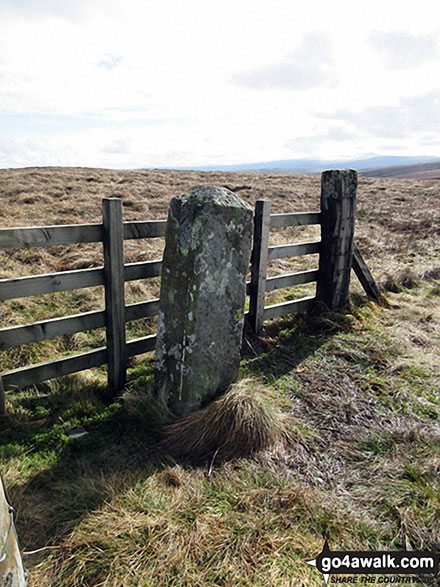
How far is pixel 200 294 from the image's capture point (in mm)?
3924

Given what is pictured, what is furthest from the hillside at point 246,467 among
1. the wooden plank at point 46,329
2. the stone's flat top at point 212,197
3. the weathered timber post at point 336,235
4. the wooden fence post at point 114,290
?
the stone's flat top at point 212,197

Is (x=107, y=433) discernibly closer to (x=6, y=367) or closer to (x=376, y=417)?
(x=6, y=367)

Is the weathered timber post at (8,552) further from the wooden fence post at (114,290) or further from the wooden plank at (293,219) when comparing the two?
the wooden plank at (293,219)

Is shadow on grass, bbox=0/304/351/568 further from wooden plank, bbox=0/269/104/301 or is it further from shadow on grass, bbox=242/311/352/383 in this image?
wooden plank, bbox=0/269/104/301

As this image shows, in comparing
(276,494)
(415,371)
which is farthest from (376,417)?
(276,494)

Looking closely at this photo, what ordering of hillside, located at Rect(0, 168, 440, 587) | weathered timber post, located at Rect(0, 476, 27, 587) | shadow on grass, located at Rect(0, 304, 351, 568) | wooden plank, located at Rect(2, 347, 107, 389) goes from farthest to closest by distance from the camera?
wooden plank, located at Rect(2, 347, 107, 389) → shadow on grass, located at Rect(0, 304, 351, 568) → hillside, located at Rect(0, 168, 440, 587) → weathered timber post, located at Rect(0, 476, 27, 587)

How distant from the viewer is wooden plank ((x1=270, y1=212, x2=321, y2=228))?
597 centimetres

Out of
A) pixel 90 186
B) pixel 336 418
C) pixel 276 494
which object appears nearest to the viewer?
pixel 276 494

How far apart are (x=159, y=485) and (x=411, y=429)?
2358mm

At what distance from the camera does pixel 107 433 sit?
3930mm

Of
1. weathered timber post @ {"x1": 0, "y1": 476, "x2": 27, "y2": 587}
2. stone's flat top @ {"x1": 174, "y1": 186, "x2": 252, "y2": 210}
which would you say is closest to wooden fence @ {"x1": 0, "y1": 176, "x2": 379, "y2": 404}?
stone's flat top @ {"x1": 174, "y1": 186, "x2": 252, "y2": 210}

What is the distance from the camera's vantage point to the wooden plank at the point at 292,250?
599 centimetres

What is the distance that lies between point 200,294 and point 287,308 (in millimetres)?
2792

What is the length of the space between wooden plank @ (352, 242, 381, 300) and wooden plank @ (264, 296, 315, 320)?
1034mm
